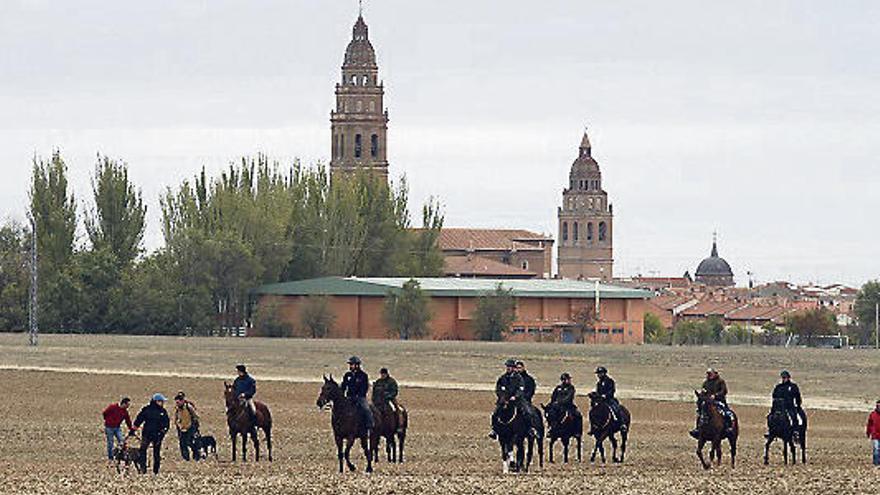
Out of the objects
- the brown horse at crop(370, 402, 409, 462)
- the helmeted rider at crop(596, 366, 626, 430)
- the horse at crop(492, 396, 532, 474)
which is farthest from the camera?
the helmeted rider at crop(596, 366, 626, 430)

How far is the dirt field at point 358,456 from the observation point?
29.8 meters

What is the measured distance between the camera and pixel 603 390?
121 feet

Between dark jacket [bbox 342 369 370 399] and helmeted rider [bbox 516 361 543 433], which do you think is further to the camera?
helmeted rider [bbox 516 361 543 433]

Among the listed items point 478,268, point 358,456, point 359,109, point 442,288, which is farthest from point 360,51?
point 358,456

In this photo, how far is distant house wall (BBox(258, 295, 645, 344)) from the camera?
387 feet

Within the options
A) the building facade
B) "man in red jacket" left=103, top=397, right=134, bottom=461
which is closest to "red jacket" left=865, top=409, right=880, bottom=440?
"man in red jacket" left=103, top=397, right=134, bottom=461

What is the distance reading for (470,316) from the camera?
120 m

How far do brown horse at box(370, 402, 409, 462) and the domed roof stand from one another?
140144 millimetres

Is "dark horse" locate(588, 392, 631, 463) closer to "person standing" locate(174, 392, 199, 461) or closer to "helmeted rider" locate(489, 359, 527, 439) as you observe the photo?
"helmeted rider" locate(489, 359, 527, 439)

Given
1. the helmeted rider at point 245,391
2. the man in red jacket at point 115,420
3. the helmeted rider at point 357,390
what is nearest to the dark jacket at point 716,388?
the helmeted rider at point 357,390

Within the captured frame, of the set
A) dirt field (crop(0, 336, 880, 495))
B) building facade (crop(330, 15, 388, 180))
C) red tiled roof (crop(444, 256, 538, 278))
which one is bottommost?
dirt field (crop(0, 336, 880, 495))

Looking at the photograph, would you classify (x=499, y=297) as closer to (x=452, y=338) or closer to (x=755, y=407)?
(x=452, y=338)

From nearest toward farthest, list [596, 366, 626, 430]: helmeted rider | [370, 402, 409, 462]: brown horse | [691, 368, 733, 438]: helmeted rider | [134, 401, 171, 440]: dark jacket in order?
[134, 401, 171, 440]: dark jacket → [370, 402, 409, 462]: brown horse → [691, 368, 733, 438]: helmeted rider → [596, 366, 626, 430]: helmeted rider

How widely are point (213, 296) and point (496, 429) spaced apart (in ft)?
285
